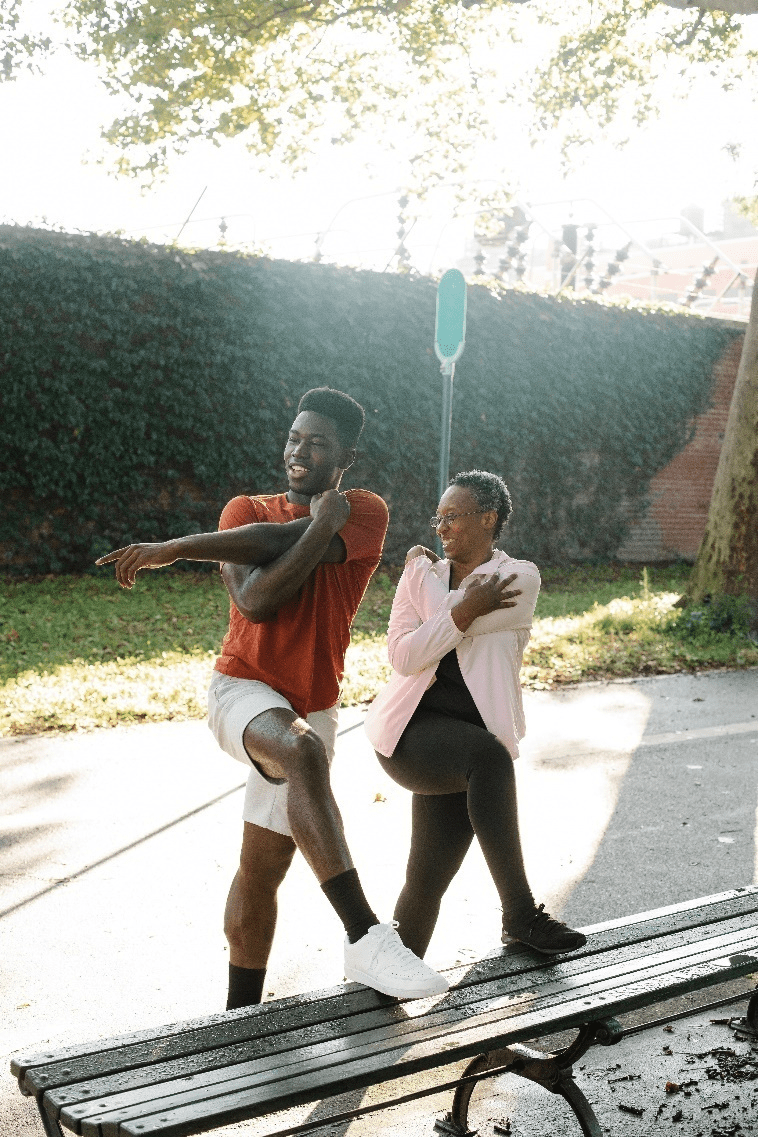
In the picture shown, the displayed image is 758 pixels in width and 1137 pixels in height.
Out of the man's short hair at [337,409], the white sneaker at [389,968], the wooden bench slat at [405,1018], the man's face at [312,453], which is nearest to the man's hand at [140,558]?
the man's face at [312,453]

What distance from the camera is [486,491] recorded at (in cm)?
349

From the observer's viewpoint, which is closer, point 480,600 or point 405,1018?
point 405,1018

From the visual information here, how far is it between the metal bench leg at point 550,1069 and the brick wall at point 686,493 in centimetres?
1566

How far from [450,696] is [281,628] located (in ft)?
1.69

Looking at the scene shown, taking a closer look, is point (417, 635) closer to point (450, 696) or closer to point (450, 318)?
point (450, 696)

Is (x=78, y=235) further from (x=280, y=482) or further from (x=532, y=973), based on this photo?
(x=532, y=973)

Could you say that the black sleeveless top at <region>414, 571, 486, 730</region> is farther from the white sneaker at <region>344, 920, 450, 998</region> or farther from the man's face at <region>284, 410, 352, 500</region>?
the white sneaker at <region>344, 920, 450, 998</region>

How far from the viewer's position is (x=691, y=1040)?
12.5 feet

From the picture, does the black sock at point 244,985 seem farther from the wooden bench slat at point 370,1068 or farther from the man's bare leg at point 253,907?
the wooden bench slat at point 370,1068

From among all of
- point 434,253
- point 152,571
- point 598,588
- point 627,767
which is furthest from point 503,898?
point 434,253

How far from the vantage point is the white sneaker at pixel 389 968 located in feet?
8.86

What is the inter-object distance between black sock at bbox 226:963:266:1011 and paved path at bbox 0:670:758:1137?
1.07 feet

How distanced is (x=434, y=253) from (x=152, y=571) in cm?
891

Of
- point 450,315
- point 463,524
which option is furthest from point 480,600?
point 450,315
